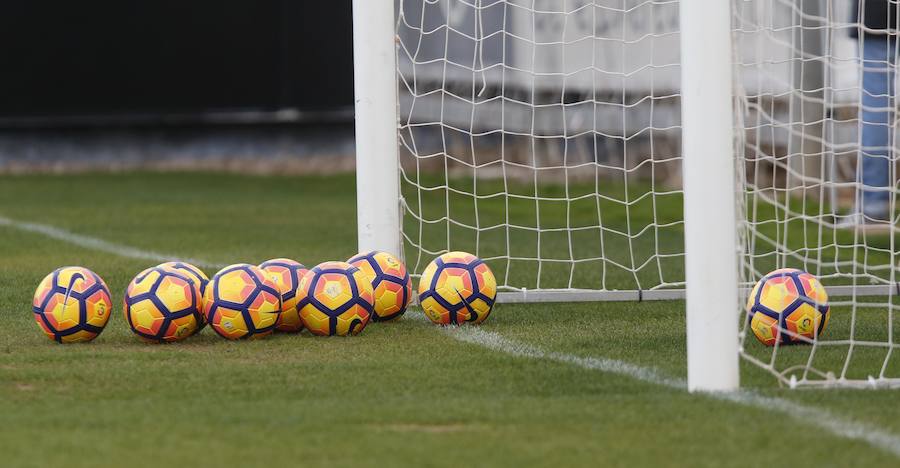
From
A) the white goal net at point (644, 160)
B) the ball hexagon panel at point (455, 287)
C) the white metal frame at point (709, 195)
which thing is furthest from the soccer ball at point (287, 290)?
the white metal frame at point (709, 195)

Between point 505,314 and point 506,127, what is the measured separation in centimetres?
1222

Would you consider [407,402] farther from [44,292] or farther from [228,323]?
[44,292]

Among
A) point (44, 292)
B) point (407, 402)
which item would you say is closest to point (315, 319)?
point (44, 292)

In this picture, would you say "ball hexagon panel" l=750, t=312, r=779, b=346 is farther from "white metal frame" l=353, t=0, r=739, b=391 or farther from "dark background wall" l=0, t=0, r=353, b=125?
"dark background wall" l=0, t=0, r=353, b=125

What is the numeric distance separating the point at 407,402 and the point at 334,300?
1.57 meters

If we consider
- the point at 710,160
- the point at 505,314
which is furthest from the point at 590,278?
the point at 710,160

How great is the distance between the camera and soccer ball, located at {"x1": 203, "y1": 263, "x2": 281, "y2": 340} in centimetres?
611

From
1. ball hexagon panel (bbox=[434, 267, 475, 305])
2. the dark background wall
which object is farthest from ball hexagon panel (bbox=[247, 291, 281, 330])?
the dark background wall

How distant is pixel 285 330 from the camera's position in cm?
650

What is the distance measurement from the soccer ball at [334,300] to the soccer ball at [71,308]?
88cm

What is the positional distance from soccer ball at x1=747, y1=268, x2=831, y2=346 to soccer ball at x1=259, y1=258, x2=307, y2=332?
2032mm

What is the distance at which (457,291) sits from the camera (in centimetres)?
668

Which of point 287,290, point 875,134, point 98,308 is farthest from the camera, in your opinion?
point 875,134

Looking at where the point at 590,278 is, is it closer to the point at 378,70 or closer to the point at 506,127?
the point at 378,70
